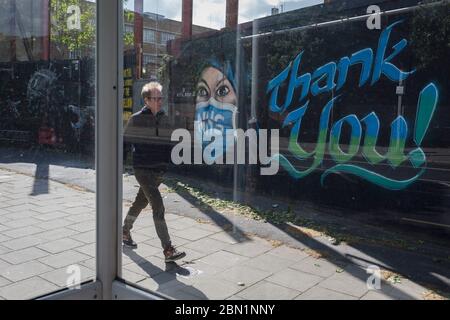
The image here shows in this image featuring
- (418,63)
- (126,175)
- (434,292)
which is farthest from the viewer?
(418,63)

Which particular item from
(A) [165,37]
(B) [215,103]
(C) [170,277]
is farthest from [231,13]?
(C) [170,277]

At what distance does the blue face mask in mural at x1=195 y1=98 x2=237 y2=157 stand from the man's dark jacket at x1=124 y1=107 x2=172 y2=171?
35 cm

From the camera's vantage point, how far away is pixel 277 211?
4.45 metres

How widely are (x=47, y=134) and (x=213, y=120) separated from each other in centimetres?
136

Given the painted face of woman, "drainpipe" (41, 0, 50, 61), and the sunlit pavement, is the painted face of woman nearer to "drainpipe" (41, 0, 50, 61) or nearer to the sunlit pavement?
the sunlit pavement

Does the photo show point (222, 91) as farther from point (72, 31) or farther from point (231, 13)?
point (72, 31)

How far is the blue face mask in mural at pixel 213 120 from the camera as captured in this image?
3359mm

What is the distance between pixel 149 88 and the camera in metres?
2.78

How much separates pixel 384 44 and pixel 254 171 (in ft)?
5.38

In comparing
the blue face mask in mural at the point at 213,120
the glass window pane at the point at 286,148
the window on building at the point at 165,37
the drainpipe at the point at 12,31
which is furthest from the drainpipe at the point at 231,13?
the drainpipe at the point at 12,31

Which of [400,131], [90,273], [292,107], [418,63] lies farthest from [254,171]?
[90,273]

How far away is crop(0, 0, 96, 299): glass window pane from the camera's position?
230 centimetres

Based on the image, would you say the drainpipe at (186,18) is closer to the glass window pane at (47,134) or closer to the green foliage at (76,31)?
the green foliage at (76,31)
